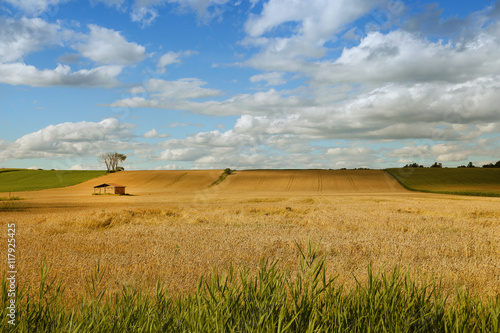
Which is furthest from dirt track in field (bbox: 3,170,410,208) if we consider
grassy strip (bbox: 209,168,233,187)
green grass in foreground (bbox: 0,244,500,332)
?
green grass in foreground (bbox: 0,244,500,332)

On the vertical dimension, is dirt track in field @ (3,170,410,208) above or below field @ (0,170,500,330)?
above

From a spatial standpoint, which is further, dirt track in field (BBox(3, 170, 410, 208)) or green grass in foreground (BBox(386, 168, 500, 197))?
dirt track in field (BBox(3, 170, 410, 208))

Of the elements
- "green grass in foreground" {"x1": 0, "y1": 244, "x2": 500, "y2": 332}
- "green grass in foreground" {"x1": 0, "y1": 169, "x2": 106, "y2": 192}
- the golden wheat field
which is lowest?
the golden wheat field

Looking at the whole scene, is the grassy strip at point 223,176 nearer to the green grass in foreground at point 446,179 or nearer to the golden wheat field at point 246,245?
the green grass in foreground at point 446,179

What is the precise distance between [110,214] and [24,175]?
10062cm

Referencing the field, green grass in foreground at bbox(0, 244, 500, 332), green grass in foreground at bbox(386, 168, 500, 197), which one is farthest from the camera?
green grass in foreground at bbox(386, 168, 500, 197)

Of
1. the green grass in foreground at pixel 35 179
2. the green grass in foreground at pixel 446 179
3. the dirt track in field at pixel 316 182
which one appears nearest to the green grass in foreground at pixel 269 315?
the dirt track in field at pixel 316 182

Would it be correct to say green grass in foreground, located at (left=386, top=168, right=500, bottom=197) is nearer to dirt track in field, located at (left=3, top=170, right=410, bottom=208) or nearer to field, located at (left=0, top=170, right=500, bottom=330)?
dirt track in field, located at (left=3, top=170, right=410, bottom=208)

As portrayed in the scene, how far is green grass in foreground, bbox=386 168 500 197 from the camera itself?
7053 centimetres

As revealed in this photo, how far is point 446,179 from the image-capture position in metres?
80.8

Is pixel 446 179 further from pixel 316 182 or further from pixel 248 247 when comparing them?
pixel 248 247

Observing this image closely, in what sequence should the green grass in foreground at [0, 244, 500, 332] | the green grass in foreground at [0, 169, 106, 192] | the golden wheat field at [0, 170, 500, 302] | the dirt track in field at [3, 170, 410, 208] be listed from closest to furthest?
the green grass in foreground at [0, 244, 500, 332] < the golden wheat field at [0, 170, 500, 302] < the dirt track in field at [3, 170, 410, 208] < the green grass in foreground at [0, 169, 106, 192]

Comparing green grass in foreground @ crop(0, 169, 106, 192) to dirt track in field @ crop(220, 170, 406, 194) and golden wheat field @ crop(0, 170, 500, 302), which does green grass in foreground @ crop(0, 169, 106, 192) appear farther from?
golden wheat field @ crop(0, 170, 500, 302)

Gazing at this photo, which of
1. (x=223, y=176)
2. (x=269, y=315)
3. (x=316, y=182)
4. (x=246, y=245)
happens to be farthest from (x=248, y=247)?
(x=223, y=176)
